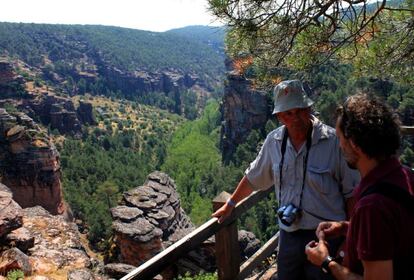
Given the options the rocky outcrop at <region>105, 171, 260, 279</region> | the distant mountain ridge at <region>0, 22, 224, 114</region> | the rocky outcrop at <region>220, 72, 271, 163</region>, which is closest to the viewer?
the rocky outcrop at <region>105, 171, 260, 279</region>

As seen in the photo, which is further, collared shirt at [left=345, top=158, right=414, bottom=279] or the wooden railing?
the wooden railing

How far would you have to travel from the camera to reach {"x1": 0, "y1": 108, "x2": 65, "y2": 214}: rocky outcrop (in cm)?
2944

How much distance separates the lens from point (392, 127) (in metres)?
1.57

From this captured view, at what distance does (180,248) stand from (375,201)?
4.93 feet

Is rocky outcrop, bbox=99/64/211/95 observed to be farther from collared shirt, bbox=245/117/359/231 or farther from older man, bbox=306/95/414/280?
older man, bbox=306/95/414/280

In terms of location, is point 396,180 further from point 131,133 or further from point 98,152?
point 131,133

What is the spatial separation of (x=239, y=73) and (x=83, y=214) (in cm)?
4005

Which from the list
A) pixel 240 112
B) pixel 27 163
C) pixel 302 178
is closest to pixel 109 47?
pixel 240 112

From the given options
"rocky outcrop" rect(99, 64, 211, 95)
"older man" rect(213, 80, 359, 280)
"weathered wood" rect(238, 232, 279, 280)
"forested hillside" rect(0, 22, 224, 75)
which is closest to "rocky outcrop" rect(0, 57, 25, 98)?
"forested hillside" rect(0, 22, 224, 75)

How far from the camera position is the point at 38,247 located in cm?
762

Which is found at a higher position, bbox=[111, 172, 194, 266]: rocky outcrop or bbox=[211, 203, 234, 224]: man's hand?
bbox=[211, 203, 234, 224]: man's hand

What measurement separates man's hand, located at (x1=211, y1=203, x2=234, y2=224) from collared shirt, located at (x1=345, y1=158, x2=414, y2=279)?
1.47 meters

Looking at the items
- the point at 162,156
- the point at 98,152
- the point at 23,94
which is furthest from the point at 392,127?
the point at 162,156

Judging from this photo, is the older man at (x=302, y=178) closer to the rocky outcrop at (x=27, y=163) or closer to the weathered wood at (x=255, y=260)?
the weathered wood at (x=255, y=260)
